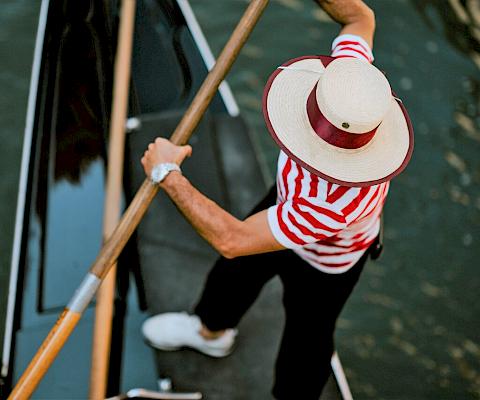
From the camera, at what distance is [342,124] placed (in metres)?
1.15

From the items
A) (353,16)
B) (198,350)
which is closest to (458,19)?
(353,16)

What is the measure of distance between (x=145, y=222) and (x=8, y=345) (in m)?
0.58

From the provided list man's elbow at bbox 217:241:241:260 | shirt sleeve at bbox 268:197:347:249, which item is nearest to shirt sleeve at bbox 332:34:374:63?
shirt sleeve at bbox 268:197:347:249

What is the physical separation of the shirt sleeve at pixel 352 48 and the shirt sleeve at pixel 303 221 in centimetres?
38

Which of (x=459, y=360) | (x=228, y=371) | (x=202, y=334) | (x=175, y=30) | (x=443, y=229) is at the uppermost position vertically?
(x=175, y=30)

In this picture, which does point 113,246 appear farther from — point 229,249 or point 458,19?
point 458,19

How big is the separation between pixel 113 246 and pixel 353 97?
2.18ft

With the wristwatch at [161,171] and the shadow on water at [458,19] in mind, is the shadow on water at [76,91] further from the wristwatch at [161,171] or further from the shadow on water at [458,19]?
the shadow on water at [458,19]

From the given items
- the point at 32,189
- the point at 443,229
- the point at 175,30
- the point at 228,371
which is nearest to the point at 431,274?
the point at 443,229

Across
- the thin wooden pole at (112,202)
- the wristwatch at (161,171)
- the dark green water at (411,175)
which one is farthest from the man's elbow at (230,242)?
the dark green water at (411,175)

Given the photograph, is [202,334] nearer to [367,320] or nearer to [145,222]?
[145,222]

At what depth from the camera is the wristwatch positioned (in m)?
1.41

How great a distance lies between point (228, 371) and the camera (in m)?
1.88

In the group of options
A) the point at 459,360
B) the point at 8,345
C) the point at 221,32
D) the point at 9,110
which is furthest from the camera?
the point at 221,32
